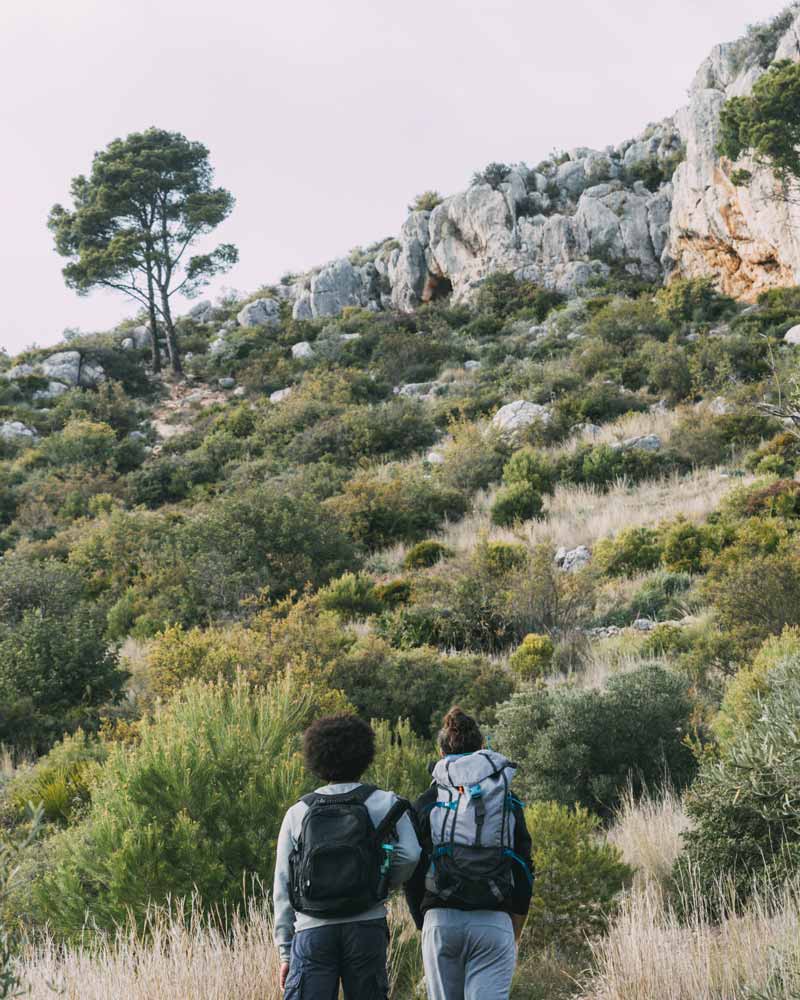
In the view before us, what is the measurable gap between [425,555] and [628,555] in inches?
143

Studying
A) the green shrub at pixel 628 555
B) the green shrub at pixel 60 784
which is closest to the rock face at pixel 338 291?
the green shrub at pixel 628 555

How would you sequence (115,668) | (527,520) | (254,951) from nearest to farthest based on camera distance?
1. (254,951)
2. (115,668)
3. (527,520)

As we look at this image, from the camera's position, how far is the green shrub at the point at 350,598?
12.8m

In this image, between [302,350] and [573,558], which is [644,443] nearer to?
[573,558]

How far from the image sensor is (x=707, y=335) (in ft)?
91.6

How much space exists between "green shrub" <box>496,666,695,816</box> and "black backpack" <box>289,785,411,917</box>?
4.07 metres

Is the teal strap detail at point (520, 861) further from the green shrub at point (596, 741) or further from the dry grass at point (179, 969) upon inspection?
the green shrub at point (596, 741)

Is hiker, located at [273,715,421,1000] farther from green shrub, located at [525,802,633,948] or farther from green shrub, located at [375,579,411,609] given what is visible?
green shrub, located at [375,579,411,609]

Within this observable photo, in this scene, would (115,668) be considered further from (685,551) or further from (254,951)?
(685,551)

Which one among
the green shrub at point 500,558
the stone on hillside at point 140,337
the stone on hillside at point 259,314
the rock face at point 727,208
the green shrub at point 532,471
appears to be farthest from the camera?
the stone on hillside at point 259,314

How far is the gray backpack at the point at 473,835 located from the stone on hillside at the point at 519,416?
1950 cm

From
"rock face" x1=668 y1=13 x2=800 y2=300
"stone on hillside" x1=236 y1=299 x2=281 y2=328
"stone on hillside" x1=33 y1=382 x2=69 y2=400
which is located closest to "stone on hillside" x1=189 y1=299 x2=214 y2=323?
"stone on hillside" x1=236 y1=299 x2=281 y2=328

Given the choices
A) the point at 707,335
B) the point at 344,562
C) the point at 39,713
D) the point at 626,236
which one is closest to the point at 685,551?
the point at 344,562

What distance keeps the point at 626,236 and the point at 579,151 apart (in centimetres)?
1059
